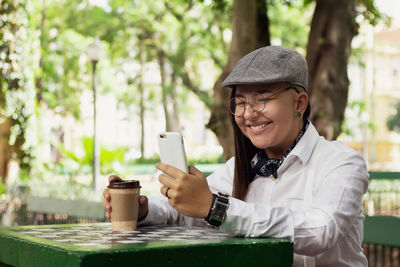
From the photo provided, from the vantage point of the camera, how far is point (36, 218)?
9.09 m

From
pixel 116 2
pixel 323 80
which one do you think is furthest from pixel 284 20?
pixel 323 80

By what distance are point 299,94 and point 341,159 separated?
0.34 m

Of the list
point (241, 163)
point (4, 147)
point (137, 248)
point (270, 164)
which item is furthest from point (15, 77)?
point (137, 248)

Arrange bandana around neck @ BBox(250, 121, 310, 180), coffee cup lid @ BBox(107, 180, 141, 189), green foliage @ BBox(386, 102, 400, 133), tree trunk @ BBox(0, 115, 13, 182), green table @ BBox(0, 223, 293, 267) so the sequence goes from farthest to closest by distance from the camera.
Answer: green foliage @ BBox(386, 102, 400, 133) → tree trunk @ BBox(0, 115, 13, 182) → bandana around neck @ BBox(250, 121, 310, 180) → coffee cup lid @ BBox(107, 180, 141, 189) → green table @ BBox(0, 223, 293, 267)

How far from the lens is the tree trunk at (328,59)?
26.9 ft

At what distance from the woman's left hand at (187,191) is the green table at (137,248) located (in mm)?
108

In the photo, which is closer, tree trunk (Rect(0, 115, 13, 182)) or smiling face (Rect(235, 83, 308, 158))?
smiling face (Rect(235, 83, 308, 158))

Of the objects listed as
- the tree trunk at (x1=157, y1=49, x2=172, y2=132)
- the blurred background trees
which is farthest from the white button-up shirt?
the tree trunk at (x1=157, y1=49, x2=172, y2=132)

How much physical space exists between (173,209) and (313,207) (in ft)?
2.86

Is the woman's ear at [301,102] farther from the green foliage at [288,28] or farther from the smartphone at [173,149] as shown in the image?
the green foliage at [288,28]

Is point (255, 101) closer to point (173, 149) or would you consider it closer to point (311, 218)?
point (173, 149)

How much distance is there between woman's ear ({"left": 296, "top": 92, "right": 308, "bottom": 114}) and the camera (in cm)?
292

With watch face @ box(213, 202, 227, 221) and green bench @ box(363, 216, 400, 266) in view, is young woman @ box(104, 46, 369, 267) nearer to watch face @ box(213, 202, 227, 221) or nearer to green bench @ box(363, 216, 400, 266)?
watch face @ box(213, 202, 227, 221)

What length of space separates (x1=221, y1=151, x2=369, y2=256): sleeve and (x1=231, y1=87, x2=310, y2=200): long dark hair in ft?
1.55
